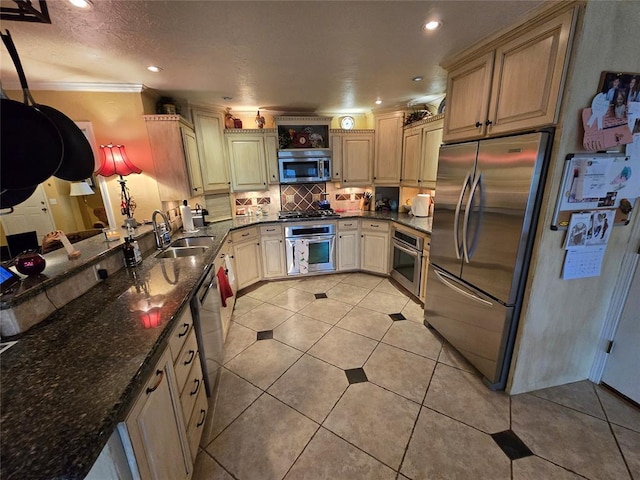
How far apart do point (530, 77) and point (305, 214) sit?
278 cm

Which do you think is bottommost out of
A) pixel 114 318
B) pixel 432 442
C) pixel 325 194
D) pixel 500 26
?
pixel 432 442

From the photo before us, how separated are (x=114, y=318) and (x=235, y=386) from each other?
107 cm

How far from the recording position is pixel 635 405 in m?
1.68

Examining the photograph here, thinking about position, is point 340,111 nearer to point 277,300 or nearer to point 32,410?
point 277,300

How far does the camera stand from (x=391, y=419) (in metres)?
1.65

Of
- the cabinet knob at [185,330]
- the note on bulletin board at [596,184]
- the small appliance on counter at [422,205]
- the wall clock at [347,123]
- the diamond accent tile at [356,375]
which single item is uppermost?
the wall clock at [347,123]

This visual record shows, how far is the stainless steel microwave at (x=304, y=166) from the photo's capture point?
3668 millimetres

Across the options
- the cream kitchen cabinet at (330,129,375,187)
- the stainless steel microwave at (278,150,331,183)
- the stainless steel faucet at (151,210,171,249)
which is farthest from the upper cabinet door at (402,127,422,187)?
the stainless steel faucet at (151,210,171,249)

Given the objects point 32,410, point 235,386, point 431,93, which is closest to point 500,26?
point 431,93

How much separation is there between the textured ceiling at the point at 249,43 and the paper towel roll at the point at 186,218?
1.21m

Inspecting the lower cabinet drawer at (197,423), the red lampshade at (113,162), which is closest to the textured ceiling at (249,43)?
the red lampshade at (113,162)

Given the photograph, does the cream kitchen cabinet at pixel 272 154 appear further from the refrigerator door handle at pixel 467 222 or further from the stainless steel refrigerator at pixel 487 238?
the refrigerator door handle at pixel 467 222

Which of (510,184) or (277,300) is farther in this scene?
(277,300)

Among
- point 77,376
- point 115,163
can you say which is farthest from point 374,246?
point 77,376
